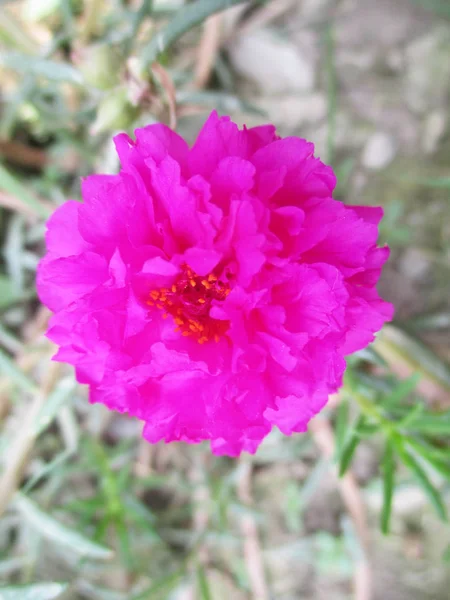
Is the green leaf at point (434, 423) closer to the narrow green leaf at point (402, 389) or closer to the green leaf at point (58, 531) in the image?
the narrow green leaf at point (402, 389)

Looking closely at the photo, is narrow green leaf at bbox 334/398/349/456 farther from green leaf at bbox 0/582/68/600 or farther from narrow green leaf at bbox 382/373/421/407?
green leaf at bbox 0/582/68/600

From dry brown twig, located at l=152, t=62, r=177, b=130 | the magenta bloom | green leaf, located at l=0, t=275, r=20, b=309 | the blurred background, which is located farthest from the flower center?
green leaf, located at l=0, t=275, r=20, b=309

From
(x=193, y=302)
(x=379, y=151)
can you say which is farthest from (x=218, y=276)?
(x=379, y=151)

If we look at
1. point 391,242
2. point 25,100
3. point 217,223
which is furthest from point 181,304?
point 391,242

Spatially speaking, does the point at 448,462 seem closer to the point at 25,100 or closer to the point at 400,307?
the point at 400,307

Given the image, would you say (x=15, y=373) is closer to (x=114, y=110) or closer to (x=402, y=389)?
(x=114, y=110)
